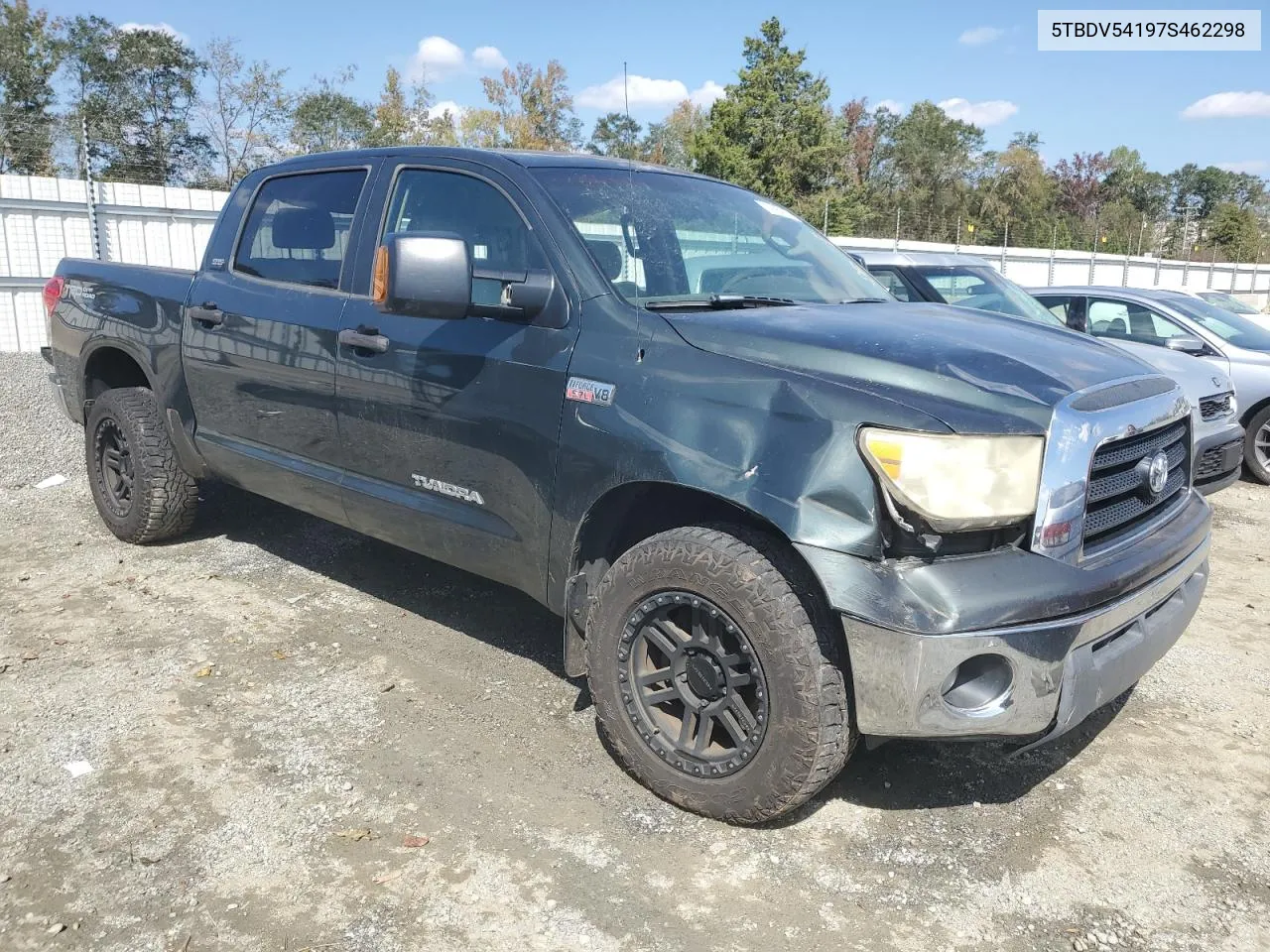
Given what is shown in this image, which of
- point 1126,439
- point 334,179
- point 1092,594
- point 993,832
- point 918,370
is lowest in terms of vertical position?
point 993,832

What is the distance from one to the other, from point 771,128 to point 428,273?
138 ft

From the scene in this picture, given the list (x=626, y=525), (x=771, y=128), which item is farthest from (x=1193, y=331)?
(x=771, y=128)

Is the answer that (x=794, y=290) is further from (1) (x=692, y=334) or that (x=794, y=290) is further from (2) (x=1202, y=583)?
(2) (x=1202, y=583)

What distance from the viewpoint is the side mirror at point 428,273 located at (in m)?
3.04

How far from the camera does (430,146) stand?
Result: 3.88 meters

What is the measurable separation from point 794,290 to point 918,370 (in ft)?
3.37

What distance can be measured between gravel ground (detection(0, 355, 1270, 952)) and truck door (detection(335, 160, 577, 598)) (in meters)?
0.65

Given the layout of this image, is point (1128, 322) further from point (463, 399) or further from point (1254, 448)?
point (463, 399)

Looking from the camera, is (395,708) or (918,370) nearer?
(918,370)

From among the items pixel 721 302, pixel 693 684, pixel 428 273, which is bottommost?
pixel 693 684

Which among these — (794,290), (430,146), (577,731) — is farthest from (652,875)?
(430,146)

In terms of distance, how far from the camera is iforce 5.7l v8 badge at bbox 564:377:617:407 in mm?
2949

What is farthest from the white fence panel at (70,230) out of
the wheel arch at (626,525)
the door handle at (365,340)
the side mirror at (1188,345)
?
the wheel arch at (626,525)

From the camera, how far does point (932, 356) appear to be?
106 inches
